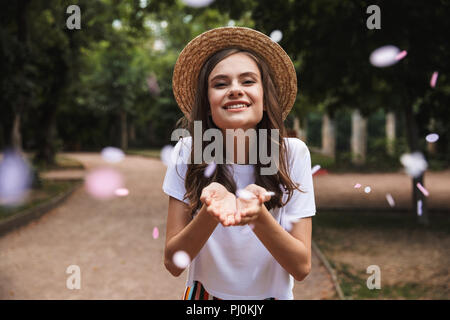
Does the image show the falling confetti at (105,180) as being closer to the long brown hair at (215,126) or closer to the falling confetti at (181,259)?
the long brown hair at (215,126)

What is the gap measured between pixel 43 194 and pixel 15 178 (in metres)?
2.17

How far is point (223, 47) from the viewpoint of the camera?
193cm

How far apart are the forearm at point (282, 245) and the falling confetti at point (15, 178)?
11569mm

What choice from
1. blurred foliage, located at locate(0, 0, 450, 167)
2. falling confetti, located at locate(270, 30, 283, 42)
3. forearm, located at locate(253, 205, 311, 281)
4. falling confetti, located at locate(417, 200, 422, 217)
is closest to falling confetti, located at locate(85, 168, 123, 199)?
blurred foliage, located at locate(0, 0, 450, 167)

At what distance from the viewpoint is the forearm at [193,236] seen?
153 centimetres

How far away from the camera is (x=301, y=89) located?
29.6 ft

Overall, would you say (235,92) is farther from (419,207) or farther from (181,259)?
(419,207)

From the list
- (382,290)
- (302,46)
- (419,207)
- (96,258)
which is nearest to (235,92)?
(382,290)

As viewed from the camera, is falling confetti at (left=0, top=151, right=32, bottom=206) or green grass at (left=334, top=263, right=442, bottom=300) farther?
falling confetti at (left=0, top=151, right=32, bottom=206)

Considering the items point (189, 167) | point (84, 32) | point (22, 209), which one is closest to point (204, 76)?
point (189, 167)

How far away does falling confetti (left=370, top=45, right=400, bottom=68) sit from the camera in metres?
6.55

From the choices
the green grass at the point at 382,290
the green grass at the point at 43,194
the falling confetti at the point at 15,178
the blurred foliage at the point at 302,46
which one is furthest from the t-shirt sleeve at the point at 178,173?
the falling confetti at the point at 15,178

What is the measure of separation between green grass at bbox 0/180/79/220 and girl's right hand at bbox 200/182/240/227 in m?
9.01

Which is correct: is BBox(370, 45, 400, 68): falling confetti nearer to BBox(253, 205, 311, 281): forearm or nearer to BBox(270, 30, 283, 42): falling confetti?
BBox(270, 30, 283, 42): falling confetti
